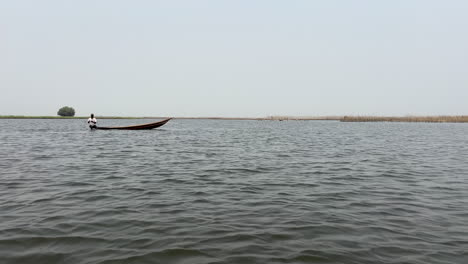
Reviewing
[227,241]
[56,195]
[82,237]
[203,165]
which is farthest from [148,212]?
[203,165]

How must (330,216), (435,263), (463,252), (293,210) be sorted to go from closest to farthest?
(435,263) < (463,252) < (330,216) < (293,210)

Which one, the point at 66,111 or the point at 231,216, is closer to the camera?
the point at 231,216

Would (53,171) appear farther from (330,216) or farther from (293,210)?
(330,216)

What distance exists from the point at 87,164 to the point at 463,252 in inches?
505

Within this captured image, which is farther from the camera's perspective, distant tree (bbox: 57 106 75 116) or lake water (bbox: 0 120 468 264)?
distant tree (bbox: 57 106 75 116)

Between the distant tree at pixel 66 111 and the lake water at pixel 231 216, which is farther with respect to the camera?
the distant tree at pixel 66 111

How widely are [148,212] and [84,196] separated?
2381 millimetres

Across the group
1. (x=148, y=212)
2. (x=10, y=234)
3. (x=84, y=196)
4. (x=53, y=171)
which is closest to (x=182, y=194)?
(x=148, y=212)

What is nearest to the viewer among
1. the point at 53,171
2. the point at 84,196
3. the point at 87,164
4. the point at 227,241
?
the point at 227,241

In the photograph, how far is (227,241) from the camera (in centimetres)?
473

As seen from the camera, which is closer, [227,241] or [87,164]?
[227,241]

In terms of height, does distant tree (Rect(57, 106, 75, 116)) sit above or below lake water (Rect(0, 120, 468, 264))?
above

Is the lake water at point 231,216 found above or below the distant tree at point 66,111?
below

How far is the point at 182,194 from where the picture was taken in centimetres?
780
